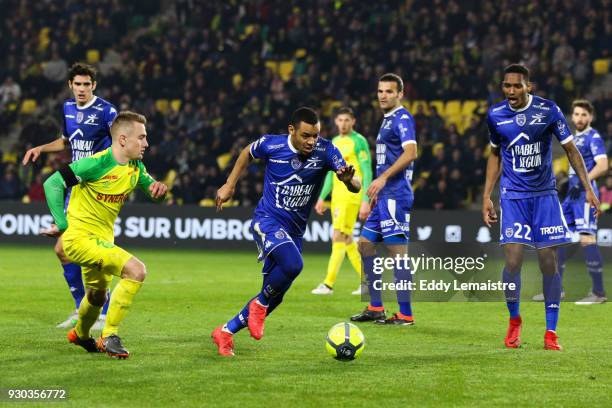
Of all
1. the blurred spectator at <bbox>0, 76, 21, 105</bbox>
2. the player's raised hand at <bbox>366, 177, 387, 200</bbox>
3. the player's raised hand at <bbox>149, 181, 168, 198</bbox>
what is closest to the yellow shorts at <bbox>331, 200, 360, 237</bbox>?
the player's raised hand at <bbox>366, 177, 387, 200</bbox>

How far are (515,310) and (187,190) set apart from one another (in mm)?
14458

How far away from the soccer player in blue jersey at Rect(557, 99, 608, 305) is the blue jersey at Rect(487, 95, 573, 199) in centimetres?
320

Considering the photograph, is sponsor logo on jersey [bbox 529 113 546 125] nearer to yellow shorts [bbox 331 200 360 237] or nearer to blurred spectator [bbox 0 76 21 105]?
yellow shorts [bbox 331 200 360 237]

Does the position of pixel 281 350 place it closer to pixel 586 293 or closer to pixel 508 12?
pixel 586 293

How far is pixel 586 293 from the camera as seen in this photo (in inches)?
552

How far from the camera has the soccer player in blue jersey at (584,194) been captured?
1260cm

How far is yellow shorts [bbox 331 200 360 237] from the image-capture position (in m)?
13.8

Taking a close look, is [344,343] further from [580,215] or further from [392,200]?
[580,215]

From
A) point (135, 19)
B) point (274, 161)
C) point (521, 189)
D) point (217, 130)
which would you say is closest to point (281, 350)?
point (274, 161)

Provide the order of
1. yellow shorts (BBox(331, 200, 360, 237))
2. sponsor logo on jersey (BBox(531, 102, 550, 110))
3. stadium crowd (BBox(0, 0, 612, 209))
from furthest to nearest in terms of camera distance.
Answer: stadium crowd (BBox(0, 0, 612, 209)), yellow shorts (BBox(331, 200, 360, 237)), sponsor logo on jersey (BBox(531, 102, 550, 110))

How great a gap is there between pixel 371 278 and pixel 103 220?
3.89 metres

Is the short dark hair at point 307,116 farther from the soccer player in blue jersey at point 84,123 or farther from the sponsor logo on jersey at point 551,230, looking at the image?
the soccer player in blue jersey at point 84,123

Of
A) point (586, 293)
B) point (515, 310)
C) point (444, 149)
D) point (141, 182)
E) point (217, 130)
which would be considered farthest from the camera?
point (217, 130)

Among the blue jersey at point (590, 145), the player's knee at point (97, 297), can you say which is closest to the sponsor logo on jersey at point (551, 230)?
the player's knee at point (97, 297)
